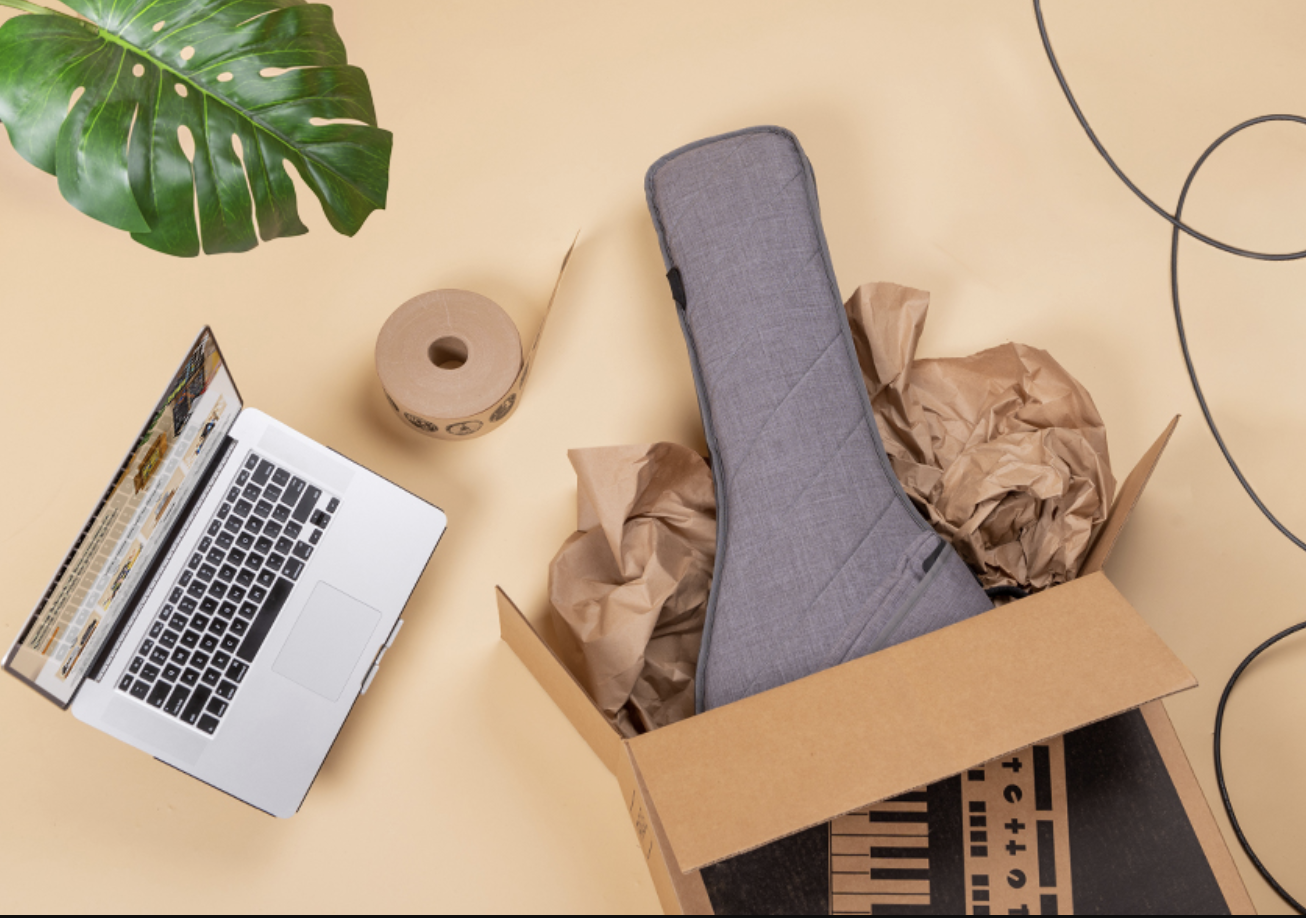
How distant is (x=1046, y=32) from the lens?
1.11 metres

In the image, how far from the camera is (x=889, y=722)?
0.65 metres

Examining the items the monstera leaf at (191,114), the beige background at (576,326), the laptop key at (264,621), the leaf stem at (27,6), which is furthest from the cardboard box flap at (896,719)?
the leaf stem at (27,6)

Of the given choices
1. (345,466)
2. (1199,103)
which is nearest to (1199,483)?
(1199,103)

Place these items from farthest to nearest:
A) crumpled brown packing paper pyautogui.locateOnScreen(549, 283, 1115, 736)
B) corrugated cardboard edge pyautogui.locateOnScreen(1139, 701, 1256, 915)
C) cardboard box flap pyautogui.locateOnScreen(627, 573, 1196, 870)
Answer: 1. crumpled brown packing paper pyautogui.locateOnScreen(549, 283, 1115, 736)
2. corrugated cardboard edge pyautogui.locateOnScreen(1139, 701, 1256, 915)
3. cardboard box flap pyautogui.locateOnScreen(627, 573, 1196, 870)

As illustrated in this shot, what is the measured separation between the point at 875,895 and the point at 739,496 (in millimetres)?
356

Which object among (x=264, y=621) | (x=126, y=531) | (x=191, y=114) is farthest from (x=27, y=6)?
(x=264, y=621)

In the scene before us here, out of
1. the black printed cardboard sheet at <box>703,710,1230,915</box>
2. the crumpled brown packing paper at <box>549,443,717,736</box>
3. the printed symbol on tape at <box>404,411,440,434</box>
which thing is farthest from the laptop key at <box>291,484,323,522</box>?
the black printed cardboard sheet at <box>703,710,1230,915</box>

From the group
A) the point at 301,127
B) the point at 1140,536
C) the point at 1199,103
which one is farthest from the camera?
the point at 1199,103

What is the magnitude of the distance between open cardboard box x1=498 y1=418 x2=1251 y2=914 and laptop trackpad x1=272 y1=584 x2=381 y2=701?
27cm

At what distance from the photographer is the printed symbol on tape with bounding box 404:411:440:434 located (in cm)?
87

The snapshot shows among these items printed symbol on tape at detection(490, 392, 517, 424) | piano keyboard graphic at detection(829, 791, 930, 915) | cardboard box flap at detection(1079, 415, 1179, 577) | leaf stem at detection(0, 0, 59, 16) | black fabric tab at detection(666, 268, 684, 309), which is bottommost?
piano keyboard graphic at detection(829, 791, 930, 915)

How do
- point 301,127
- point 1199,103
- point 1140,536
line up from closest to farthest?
point 301,127
point 1140,536
point 1199,103

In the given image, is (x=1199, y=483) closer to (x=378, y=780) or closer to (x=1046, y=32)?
(x=1046, y=32)

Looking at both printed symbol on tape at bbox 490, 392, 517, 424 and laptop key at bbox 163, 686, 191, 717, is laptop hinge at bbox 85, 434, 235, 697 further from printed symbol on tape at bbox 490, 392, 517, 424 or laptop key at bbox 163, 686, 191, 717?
printed symbol on tape at bbox 490, 392, 517, 424
